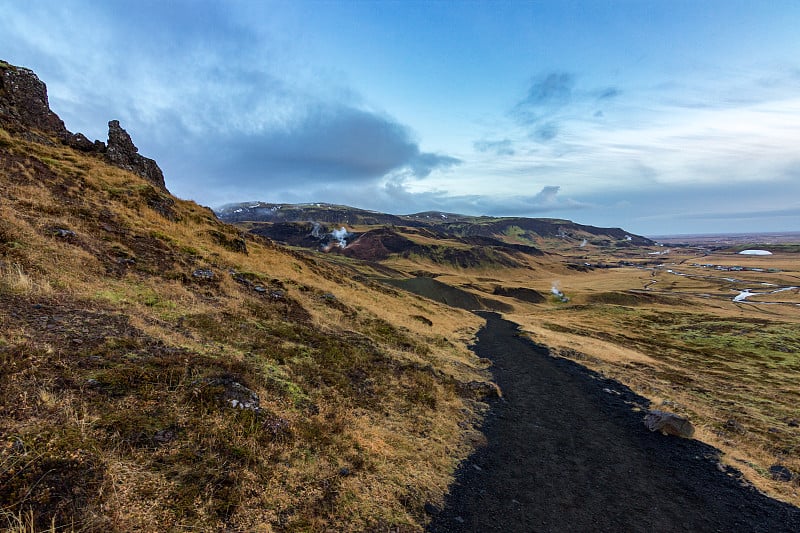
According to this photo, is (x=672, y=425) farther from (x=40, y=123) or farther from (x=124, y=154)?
(x=40, y=123)

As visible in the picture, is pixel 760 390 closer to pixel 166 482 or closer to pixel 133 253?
pixel 166 482

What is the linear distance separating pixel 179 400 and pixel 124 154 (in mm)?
39173

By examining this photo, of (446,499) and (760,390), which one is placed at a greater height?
(446,499)

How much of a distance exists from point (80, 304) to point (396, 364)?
42.9 feet

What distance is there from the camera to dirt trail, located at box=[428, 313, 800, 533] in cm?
917

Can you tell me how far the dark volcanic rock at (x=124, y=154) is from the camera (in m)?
34.0

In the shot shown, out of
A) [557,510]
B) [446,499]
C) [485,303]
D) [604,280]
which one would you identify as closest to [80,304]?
[446,499]

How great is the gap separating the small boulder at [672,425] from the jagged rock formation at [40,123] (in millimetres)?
46439

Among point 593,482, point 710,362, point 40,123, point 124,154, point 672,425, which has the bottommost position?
point 710,362

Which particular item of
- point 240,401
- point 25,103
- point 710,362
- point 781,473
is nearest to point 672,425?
point 781,473

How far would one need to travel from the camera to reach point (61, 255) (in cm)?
1338

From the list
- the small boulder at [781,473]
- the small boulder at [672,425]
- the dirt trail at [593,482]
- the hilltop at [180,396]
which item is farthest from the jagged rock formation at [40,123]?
the small boulder at [781,473]

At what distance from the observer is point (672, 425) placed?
49.5 ft

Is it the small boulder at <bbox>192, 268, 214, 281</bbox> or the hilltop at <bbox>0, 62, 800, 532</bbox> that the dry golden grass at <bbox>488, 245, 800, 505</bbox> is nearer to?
the hilltop at <bbox>0, 62, 800, 532</bbox>
